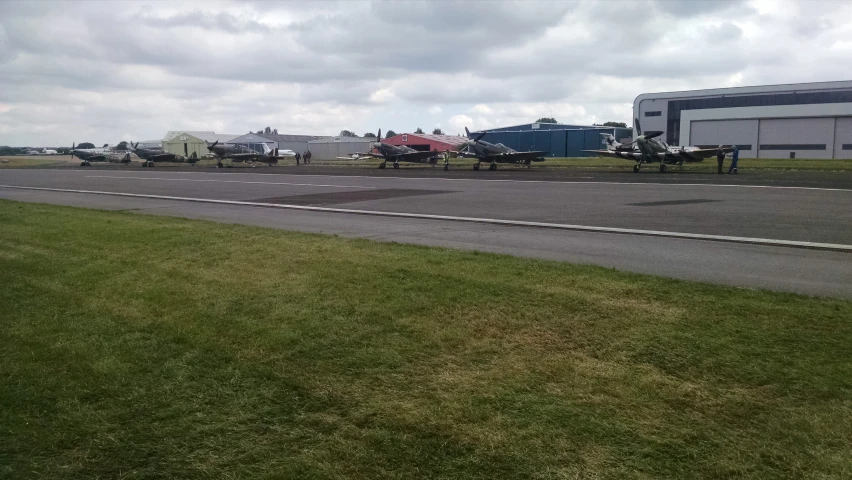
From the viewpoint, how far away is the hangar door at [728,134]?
236ft

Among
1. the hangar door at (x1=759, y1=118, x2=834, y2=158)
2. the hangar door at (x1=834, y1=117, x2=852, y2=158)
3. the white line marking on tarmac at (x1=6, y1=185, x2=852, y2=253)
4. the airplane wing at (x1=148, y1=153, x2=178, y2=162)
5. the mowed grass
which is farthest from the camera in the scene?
the hangar door at (x1=759, y1=118, x2=834, y2=158)

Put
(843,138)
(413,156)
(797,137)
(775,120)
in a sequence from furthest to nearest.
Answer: (775,120) < (797,137) < (843,138) < (413,156)

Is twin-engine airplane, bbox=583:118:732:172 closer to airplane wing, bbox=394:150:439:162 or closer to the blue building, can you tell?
airplane wing, bbox=394:150:439:162

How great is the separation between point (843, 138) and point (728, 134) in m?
10.9

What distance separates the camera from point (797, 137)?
69188 mm

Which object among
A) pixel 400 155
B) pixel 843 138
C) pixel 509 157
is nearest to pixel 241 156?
pixel 400 155

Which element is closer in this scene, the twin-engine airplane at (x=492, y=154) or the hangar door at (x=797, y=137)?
the twin-engine airplane at (x=492, y=154)

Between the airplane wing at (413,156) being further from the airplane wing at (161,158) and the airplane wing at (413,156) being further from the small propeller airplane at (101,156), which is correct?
the small propeller airplane at (101,156)

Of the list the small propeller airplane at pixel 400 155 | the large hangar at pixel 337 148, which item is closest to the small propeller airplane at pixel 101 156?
the small propeller airplane at pixel 400 155

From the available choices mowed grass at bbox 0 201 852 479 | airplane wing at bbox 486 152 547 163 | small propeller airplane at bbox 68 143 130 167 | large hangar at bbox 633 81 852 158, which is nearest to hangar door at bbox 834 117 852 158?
large hangar at bbox 633 81 852 158

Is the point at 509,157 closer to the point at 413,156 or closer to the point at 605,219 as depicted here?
the point at 413,156

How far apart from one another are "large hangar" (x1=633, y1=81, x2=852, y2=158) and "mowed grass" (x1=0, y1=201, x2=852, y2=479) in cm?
7085

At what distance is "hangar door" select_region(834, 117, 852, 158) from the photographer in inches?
2603

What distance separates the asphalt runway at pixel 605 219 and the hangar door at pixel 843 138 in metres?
49.5
